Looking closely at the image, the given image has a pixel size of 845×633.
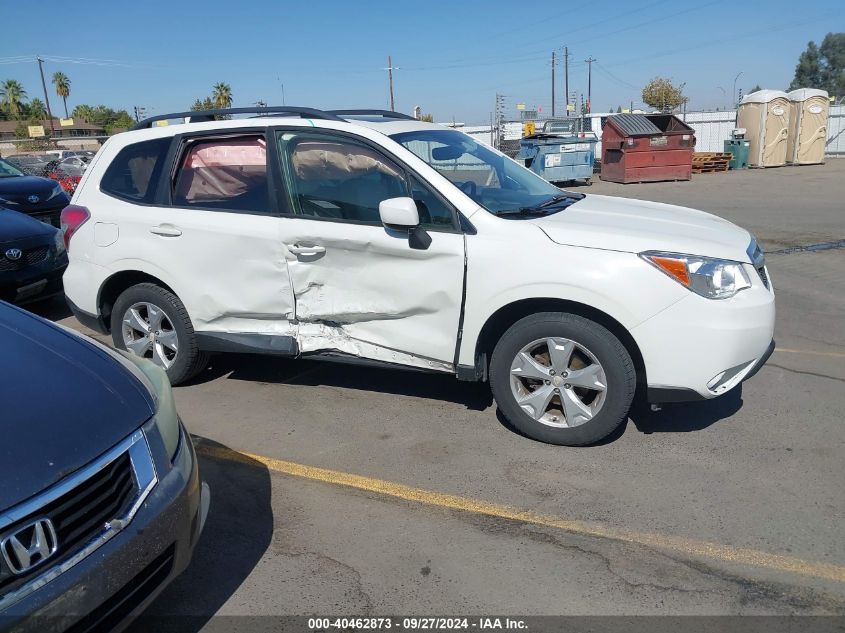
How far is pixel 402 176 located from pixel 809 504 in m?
2.77

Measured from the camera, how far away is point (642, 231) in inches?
146

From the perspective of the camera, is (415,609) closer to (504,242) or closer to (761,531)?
(761,531)

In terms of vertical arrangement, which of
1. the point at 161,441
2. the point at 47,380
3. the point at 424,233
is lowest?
the point at 161,441

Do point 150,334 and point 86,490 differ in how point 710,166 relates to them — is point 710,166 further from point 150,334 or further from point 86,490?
point 86,490

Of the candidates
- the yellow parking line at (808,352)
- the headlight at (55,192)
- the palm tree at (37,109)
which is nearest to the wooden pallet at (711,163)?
the yellow parking line at (808,352)

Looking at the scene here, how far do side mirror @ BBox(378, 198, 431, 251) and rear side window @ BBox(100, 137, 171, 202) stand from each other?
6.29 feet

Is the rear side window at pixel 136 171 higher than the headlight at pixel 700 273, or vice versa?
the rear side window at pixel 136 171

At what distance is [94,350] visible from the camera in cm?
271

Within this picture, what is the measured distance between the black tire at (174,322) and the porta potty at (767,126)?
25.3 meters

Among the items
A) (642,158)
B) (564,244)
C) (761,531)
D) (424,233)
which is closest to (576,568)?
(761,531)

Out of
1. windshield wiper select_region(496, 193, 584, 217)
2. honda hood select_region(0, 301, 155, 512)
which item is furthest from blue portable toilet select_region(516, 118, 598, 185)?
honda hood select_region(0, 301, 155, 512)

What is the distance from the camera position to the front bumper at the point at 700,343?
3.43 metres

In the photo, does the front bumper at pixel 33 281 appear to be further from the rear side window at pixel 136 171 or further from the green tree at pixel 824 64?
the green tree at pixel 824 64

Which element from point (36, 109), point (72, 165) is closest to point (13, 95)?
point (36, 109)
